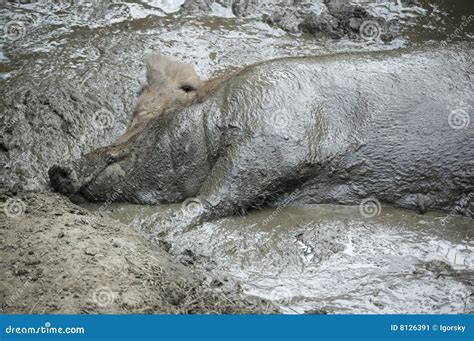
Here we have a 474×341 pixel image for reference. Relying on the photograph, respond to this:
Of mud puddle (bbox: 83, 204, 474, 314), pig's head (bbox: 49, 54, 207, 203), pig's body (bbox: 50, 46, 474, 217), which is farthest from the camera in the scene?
pig's head (bbox: 49, 54, 207, 203)

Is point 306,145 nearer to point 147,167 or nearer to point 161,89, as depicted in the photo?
point 147,167

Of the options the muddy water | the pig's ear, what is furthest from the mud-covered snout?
the pig's ear

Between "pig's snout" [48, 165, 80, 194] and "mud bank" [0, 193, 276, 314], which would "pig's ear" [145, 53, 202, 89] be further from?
"mud bank" [0, 193, 276, 314]

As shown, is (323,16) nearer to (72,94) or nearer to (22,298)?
(72,94)

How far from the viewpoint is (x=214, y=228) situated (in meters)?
5.34

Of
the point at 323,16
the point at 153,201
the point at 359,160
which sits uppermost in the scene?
the point at 323,16

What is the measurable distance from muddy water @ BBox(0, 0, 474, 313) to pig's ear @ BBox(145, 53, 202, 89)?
0.64 metres

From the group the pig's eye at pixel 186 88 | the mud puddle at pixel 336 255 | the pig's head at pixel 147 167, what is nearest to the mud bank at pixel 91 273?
the mud puddle at pixel 336 255

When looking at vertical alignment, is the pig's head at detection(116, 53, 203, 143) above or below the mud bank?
above

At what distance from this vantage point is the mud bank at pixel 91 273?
13.3 ft

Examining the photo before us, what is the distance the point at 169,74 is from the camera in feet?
20.6

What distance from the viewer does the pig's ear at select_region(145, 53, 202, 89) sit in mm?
6219

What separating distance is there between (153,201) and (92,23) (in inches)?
127

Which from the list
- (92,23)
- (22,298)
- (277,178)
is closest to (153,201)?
(277,178)
